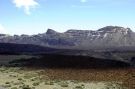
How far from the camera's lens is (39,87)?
35.9 meters

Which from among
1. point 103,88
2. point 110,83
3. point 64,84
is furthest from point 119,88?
point 64,84

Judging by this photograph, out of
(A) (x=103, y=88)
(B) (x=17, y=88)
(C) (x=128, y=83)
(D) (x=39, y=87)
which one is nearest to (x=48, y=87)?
(D) (x=39, y=87)

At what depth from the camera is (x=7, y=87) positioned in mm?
36000

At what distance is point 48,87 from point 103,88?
18.3 ft

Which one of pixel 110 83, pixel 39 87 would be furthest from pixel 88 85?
pixel 39 87

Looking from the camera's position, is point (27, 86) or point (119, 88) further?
point (27, 86)

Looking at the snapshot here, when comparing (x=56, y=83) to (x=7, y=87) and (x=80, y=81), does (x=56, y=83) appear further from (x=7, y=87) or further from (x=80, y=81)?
(x=7, y=87)

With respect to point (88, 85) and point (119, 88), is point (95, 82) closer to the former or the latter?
point (88, 85)

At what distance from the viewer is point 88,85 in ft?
120

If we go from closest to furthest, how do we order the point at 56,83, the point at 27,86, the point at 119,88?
the point at 119,88
the point at 27,86
the point at 56,83

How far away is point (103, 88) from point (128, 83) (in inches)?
148

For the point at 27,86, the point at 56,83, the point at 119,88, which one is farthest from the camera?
the point at 56,83

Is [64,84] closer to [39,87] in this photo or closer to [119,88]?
Result: [39,87]

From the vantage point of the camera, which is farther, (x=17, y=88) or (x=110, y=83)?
(x=110, y=83)
